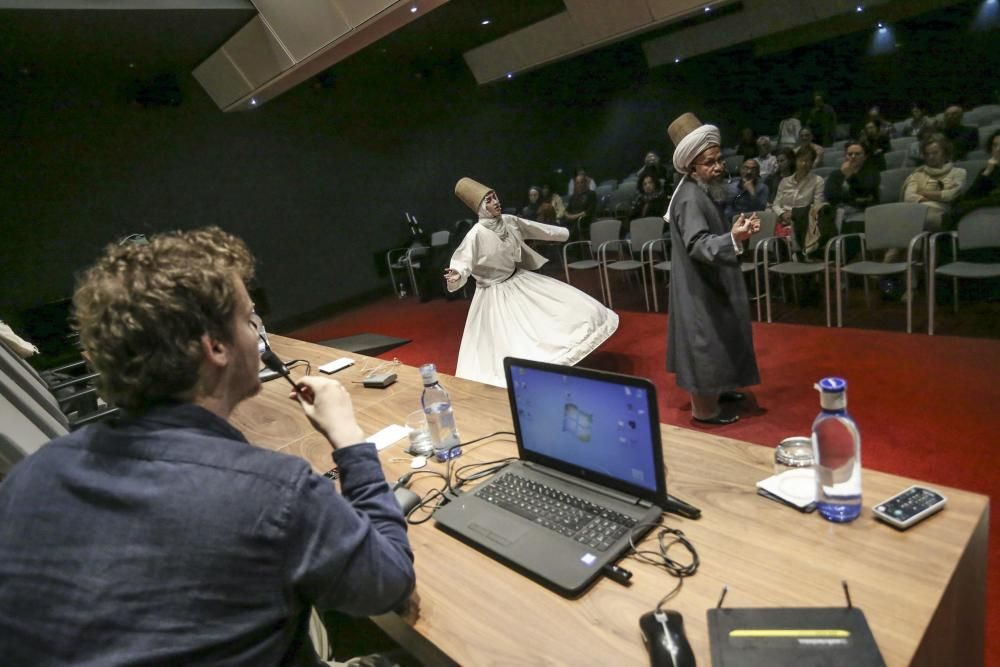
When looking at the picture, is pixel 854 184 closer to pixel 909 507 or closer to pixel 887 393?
pixel 887 393

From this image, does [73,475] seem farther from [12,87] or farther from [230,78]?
[12,87]

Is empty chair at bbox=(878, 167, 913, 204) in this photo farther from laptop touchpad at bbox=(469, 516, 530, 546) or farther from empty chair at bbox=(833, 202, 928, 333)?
laptop touchpad at bbox=(469, 516, 530, 546)

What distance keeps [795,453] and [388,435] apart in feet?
3.64

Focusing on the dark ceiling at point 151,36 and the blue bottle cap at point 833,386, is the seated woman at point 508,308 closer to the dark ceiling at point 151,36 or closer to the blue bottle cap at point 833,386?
the blue bottle cap at point 833,386

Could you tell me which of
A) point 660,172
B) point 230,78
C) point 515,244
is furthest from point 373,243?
point 515,244

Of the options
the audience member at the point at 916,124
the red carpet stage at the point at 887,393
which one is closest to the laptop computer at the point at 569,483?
the red carpet stage at the point at 887,393

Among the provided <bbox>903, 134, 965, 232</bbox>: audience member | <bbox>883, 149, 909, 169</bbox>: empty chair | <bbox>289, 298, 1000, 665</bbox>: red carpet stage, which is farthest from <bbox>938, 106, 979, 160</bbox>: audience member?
<bbox>289, 298, 1000, 665</bbox>: red carpet stage

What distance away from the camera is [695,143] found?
2.68 metres

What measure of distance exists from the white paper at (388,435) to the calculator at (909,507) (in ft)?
3.97

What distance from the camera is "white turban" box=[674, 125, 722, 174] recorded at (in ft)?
8.73

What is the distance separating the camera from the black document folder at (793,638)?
0.79 meters

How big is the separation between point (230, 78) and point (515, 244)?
449 cm

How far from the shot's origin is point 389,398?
2166 millimetres

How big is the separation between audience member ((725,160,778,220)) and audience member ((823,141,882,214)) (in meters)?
0.49
